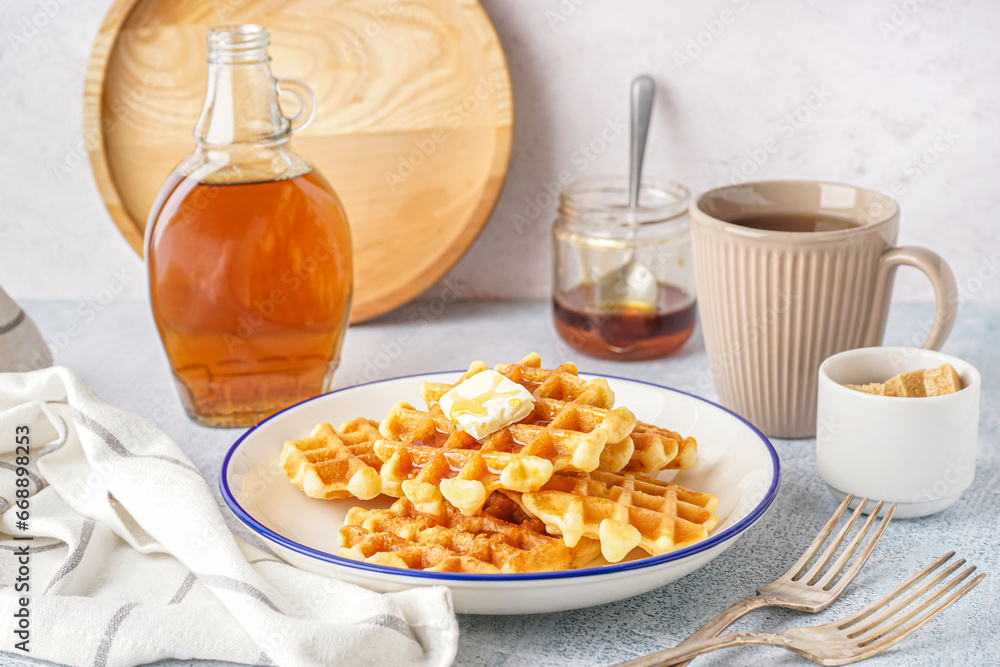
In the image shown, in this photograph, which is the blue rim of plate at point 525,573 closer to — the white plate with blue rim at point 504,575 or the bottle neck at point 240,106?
the white plate with blue rim at point 504,575

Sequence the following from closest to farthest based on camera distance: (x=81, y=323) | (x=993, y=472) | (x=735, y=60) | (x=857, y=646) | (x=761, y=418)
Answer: (x=857, y=646) → (x=993, y=472) → (x=761, y=418) → (x=735, y=60) → (x=81, y=323)

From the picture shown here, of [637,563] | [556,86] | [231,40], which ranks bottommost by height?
[637,563]

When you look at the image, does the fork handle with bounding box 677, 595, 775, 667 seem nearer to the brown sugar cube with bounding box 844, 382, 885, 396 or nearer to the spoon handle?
the brown sugar cube with bounding box 844, 382, 885, 396

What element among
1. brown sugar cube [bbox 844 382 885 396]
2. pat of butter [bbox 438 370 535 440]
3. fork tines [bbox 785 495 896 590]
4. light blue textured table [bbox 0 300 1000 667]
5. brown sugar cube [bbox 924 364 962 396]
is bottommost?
light blue textured table [bbox 0 300 1000 667]

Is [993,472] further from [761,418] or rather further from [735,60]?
[735,60]

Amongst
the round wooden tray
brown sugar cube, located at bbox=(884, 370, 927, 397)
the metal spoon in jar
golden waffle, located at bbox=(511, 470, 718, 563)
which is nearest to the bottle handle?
the round wooden tray

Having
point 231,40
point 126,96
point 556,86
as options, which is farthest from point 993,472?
point 126,96
